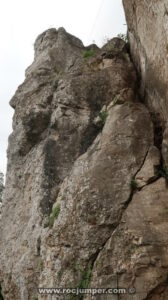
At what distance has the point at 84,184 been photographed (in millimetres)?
9430

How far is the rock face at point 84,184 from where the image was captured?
8.27 m

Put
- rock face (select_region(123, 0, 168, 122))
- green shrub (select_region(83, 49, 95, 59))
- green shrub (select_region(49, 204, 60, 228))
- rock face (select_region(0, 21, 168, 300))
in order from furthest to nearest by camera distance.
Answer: green shrub (select_region(83, 49, 95, 59))
green shrub (select_region(49, 204, 60, 228))
rock face (select_region(123, 0, 168, 122))
rock face (select_region(0, 21, 168, 300))

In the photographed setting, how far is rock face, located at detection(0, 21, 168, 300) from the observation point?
827cm

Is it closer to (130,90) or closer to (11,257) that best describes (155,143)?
(130,90)

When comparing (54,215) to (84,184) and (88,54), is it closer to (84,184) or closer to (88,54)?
(84,184)

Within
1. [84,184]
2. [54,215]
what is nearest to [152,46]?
[84,184]

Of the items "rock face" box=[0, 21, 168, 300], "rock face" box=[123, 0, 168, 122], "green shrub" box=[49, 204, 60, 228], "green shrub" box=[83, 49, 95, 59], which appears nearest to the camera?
"rock face" box=[0, 21, 168, 300]

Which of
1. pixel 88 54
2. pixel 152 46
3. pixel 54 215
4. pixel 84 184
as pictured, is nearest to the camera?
pixel 84 184

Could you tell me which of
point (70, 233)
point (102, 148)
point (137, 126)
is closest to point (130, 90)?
point (137, 126)

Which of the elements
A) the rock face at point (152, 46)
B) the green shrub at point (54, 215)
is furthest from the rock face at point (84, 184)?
the rock face at point (152, 46)

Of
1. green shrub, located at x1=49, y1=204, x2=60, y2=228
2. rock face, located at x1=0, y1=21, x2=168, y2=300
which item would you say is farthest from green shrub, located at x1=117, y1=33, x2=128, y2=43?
green shrub, located at x1=49, y1=204, x2=60, y2=228

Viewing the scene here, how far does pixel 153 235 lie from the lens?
830 centimetres

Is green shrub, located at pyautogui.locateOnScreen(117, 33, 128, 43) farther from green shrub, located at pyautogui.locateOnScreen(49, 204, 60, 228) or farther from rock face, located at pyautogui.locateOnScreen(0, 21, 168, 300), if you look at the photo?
green shrub, located at pyautogui.locateOnScreen(49, 204, 60, 228)

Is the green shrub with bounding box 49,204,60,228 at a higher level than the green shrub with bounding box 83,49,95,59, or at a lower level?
lower
